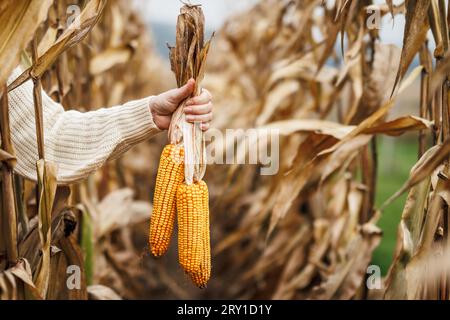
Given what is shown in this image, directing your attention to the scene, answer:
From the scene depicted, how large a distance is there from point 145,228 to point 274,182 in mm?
1707

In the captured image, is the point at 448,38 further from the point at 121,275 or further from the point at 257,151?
the point at 121,275

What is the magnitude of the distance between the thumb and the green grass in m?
2.96

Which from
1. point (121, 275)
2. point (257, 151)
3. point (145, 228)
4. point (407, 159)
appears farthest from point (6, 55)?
point (407, 159)

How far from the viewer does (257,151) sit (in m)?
2.58

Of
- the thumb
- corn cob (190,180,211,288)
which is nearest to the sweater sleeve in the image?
the thumb

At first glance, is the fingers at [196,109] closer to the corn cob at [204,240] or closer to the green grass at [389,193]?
the corn cob at [204,240]

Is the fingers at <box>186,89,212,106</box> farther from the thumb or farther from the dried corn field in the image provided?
the dried corn field

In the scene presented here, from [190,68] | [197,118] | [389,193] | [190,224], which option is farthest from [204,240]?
[389,193]

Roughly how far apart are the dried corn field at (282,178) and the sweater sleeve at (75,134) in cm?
6

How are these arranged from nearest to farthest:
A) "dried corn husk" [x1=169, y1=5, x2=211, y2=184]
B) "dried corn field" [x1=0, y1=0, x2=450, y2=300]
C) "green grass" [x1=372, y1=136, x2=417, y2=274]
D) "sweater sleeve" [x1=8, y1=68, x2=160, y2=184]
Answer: "dried corn husk" [x1=169, y1=5, x2=211, y2=184]
"dried corn field" [x1=0, y1=0, x2=450, y2=300]
"sweater sleeve" [x1=8, y1=68, x2=160, y2=184]
"green grass" [x1=372, y1=136, x2=417, y2=274]

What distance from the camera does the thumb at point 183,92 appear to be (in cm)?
135

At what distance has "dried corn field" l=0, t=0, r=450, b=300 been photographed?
Result: 1.42 metres

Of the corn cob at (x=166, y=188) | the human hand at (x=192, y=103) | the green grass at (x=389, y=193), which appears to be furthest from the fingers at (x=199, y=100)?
the green grass at (x=389, y=193)

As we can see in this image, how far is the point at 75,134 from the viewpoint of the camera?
1.59m
